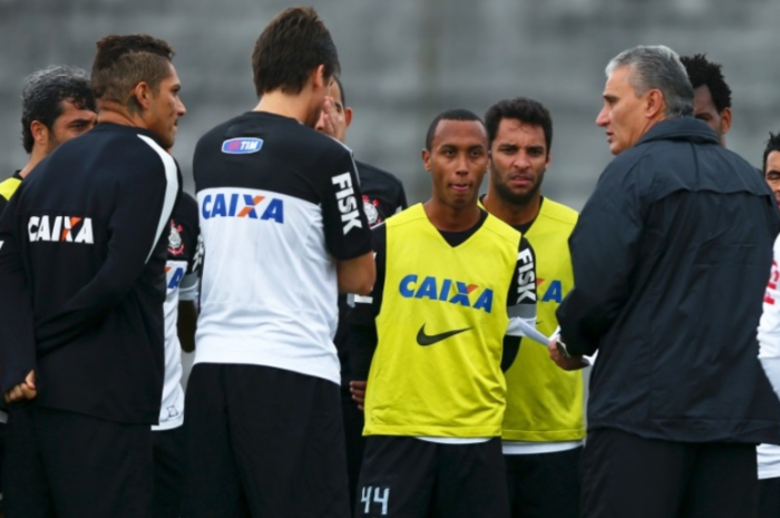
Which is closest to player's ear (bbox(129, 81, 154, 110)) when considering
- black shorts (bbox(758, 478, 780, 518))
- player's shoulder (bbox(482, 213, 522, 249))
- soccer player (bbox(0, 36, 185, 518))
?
soccer player (bbox(0, 36, 185, 518))

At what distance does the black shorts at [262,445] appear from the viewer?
4.43 metres

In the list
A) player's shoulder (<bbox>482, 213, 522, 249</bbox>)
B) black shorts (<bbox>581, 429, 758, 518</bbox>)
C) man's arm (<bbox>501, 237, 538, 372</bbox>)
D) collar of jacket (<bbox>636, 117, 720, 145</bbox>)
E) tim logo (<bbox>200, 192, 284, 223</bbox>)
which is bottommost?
black shorts (<bbox>581, 429, 758, 518</bbox>)

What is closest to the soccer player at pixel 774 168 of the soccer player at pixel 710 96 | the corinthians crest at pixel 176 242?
the soccer player at pixel 710 96

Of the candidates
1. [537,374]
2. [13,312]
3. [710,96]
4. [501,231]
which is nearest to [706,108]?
[710,96]

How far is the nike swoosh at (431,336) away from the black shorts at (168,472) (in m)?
1.35

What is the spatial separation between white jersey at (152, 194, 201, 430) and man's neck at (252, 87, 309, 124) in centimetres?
168

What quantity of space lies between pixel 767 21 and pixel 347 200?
21.2ft

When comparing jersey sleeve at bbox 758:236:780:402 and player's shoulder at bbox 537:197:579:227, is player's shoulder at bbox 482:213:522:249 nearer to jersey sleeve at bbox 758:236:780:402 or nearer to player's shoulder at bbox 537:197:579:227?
player's shoulder at bbox 537:197:579:227

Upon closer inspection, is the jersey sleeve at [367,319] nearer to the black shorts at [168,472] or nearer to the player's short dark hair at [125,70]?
the black shorts at [168,472]

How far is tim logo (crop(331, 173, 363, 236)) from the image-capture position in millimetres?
4492

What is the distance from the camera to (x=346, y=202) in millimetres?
4500

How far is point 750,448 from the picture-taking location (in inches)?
185

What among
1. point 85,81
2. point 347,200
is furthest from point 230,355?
point 85,81

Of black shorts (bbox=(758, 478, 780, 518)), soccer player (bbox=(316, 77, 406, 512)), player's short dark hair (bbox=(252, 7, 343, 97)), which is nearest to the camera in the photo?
player's short dark hair (bbox=(252, 7, 343, 97))
